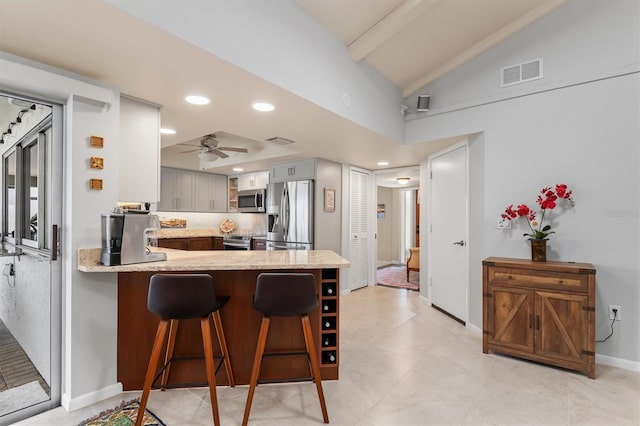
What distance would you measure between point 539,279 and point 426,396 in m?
1.39

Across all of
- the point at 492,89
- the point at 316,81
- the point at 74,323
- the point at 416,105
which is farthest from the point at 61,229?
the point at 492,89

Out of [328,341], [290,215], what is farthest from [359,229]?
[328,341]

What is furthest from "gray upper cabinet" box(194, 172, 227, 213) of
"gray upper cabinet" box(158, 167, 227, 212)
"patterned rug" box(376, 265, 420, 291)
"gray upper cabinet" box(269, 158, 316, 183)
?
"patterned rug" box(376, 265, 420, 291)

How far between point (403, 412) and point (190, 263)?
1.68 metres

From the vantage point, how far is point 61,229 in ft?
6.68

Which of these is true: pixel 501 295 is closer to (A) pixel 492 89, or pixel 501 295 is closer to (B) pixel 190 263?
(A) pixel 492 89

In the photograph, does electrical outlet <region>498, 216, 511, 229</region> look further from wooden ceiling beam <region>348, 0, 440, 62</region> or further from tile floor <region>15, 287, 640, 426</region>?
wooden ceiling beam <region>348, 0, 440, 62</region>

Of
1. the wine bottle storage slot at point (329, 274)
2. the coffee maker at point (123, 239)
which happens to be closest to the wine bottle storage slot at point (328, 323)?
the wine bottle storage slot at point (329, 274)

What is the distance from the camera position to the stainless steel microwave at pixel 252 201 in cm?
564

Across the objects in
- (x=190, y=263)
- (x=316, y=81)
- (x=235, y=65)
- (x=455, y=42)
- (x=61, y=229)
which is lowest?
(x=190, y=263)

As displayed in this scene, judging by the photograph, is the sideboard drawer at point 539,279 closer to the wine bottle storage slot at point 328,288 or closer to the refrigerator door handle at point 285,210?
the wine bottle storage slot at point 328,288

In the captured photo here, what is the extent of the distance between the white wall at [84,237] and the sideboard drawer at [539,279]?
3078 mm

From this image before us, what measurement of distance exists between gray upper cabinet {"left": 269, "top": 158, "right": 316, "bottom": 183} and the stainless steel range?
1256 mm

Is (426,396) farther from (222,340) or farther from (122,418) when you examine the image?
(122,418)
